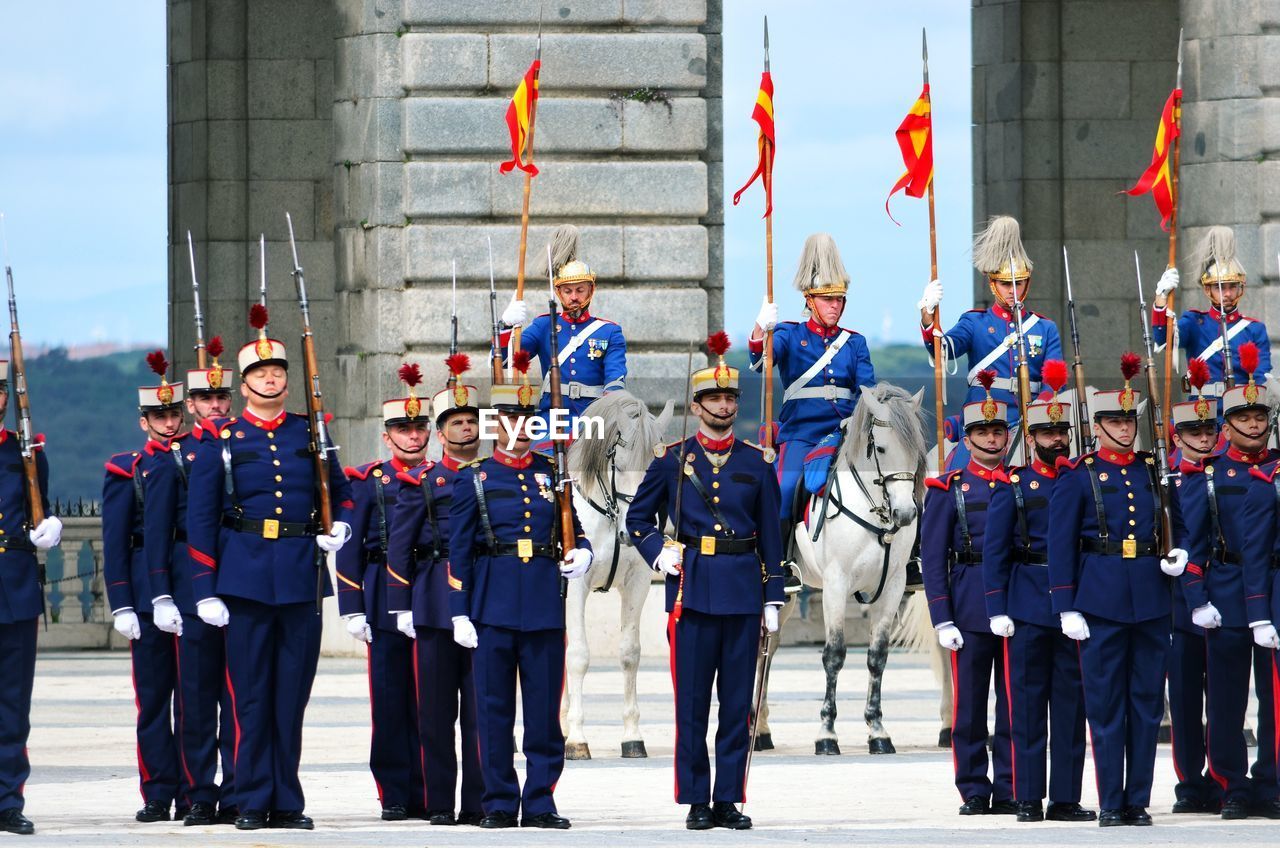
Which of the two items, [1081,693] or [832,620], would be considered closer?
[1081,693]

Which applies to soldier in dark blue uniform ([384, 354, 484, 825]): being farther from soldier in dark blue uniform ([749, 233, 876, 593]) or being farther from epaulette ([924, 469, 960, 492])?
soldier in dark blue uniform ([749, 233, 876, 593])

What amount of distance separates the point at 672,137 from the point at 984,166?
7.19m

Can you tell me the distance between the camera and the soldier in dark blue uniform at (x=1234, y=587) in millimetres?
14289

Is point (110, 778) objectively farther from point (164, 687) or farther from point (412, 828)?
point (412, 828)

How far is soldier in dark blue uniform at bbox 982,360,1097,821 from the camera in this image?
14258 mm

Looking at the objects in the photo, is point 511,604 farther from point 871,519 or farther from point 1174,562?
point 871,519

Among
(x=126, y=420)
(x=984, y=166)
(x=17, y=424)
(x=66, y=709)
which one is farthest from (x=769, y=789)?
(x=126, y=420)

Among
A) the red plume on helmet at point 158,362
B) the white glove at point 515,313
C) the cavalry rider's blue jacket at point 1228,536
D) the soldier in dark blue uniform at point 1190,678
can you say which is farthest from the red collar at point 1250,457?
the red plume on helmet at point 158,362

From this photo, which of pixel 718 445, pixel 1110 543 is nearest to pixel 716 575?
pixel 718 445

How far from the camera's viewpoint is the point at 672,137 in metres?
21.6

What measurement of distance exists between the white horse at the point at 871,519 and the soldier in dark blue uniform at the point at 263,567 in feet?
16.0

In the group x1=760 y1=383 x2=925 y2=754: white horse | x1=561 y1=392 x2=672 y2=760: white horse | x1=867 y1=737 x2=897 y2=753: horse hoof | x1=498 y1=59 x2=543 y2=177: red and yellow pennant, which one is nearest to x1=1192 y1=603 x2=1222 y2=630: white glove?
x1=867 y1=737 x2=897 y2=753: horse hoof

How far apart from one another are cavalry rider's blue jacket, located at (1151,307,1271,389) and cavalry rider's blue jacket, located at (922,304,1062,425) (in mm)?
760

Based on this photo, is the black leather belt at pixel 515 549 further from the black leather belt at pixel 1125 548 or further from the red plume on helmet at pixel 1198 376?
the red plume on helmet at pixel 1198 376
